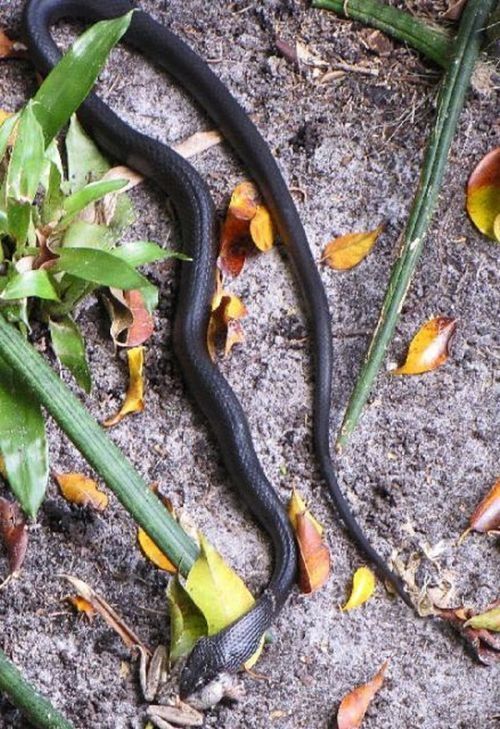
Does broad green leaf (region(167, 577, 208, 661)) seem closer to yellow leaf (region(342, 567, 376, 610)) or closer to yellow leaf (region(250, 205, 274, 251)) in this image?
yellow leaf (region(342, 567, 376, 610))

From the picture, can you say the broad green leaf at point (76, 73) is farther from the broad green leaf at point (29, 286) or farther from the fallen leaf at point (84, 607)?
the fallen leaf at point (84, 607)

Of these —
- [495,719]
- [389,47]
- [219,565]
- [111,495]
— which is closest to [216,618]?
[219,565]

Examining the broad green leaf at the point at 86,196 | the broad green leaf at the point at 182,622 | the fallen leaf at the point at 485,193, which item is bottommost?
the broad green leaf at the point at 182,622

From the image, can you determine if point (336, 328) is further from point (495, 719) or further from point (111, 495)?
point (495, 719)

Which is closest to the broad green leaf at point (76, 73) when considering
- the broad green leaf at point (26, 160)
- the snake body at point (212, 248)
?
the broad green leaf at point (26, 160)

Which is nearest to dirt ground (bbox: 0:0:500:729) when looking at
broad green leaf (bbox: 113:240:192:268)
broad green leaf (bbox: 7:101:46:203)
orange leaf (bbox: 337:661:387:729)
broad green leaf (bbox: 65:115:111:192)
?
orange leaf (bbox: 337:661:387:729)
